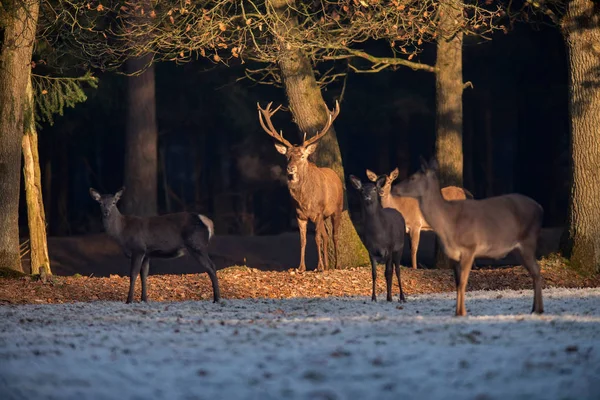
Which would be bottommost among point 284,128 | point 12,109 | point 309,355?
point 309,355

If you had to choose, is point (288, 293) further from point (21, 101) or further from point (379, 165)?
point (379, 165)

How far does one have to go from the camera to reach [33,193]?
55.8ft

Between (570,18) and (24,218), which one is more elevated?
(570,18)

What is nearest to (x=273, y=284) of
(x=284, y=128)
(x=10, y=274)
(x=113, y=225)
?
(x=113, y=225)

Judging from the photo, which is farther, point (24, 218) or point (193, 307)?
point (24, 218)

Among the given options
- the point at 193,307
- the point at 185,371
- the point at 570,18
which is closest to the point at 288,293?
the point at 193,307

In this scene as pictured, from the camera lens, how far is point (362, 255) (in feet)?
58.9

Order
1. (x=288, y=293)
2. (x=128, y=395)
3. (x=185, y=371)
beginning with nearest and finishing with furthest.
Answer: (x=128, y=395)
(x=185, y=371)
(x=288, y=293)

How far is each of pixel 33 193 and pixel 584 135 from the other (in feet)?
29.5

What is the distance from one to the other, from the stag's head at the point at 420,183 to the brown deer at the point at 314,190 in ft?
20.2

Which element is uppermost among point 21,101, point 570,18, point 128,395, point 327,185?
point 570,18

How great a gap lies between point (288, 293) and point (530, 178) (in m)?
17.6

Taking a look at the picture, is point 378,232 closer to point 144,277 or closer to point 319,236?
point 144,277

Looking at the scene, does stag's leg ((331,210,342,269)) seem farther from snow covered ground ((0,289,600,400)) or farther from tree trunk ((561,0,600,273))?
snow covered ground ((0,289,600,400))
